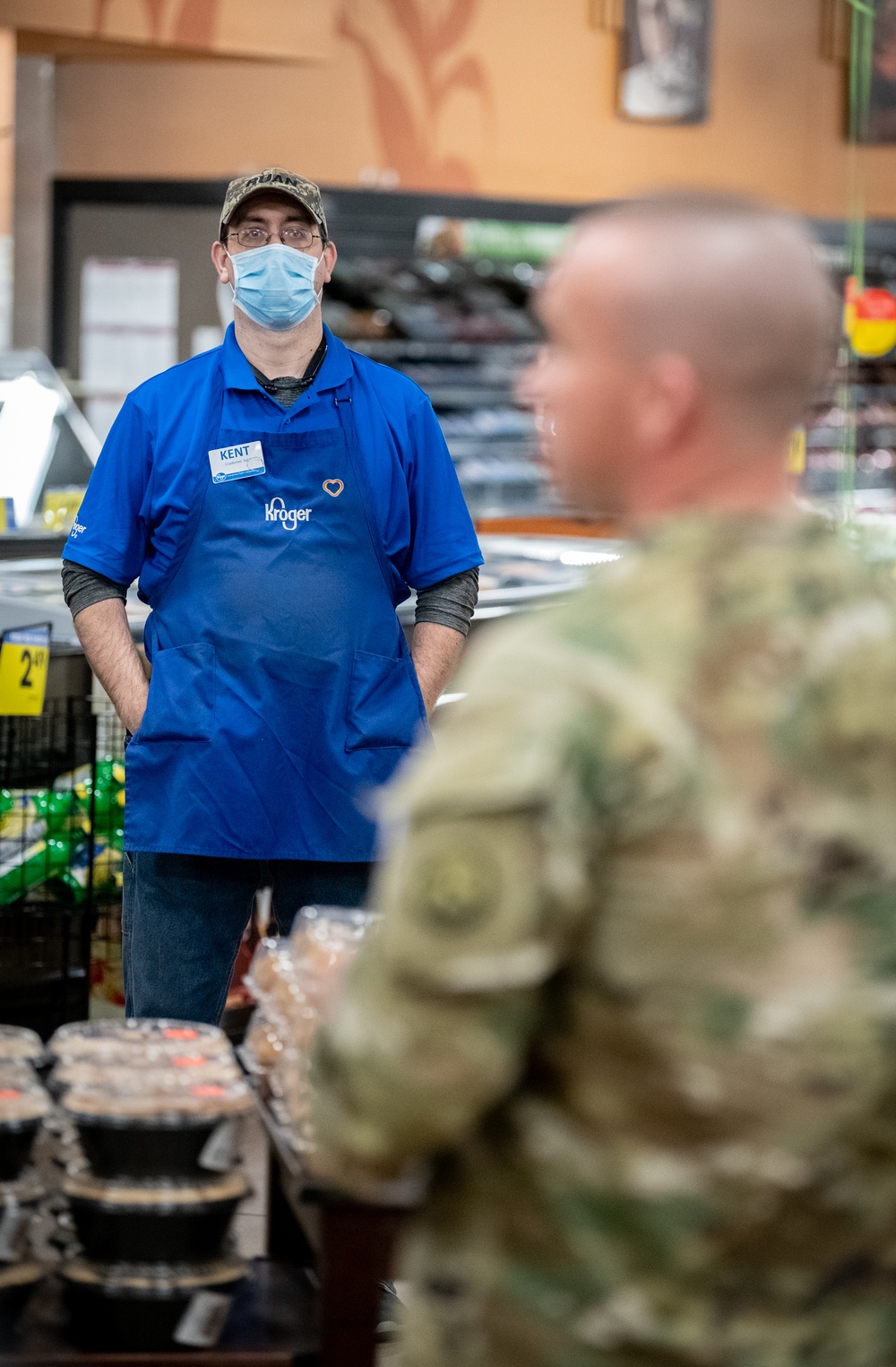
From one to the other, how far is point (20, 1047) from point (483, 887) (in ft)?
3.36

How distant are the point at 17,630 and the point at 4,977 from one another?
0.69 m

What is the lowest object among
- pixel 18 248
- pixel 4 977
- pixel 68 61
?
pixel 4 977

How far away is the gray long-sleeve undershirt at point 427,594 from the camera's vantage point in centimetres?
273

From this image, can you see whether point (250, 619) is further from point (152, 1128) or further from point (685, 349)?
point (685, 349)

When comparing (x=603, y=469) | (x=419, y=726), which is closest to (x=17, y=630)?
(x=419, y=726)

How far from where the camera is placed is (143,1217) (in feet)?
5.53

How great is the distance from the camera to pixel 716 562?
113 cm

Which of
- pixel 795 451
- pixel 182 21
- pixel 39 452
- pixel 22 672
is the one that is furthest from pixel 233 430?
pixel 182 21

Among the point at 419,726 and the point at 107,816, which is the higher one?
the point at 419,726

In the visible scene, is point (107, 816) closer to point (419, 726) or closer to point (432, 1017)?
point (419, 726)

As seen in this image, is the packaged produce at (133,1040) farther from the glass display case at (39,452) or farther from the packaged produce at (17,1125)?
the glass display case at (39,452)

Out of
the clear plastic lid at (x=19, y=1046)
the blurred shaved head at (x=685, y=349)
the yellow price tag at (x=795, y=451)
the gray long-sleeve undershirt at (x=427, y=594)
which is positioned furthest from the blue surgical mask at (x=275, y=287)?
the blurred shaved head at (x=685, y=349)

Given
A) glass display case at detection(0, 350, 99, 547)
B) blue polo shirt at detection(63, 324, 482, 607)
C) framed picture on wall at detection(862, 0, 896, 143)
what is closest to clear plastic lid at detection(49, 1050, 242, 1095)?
blue polo shirt at detection(63, 324, 482, 607)

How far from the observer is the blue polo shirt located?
2.67 m
